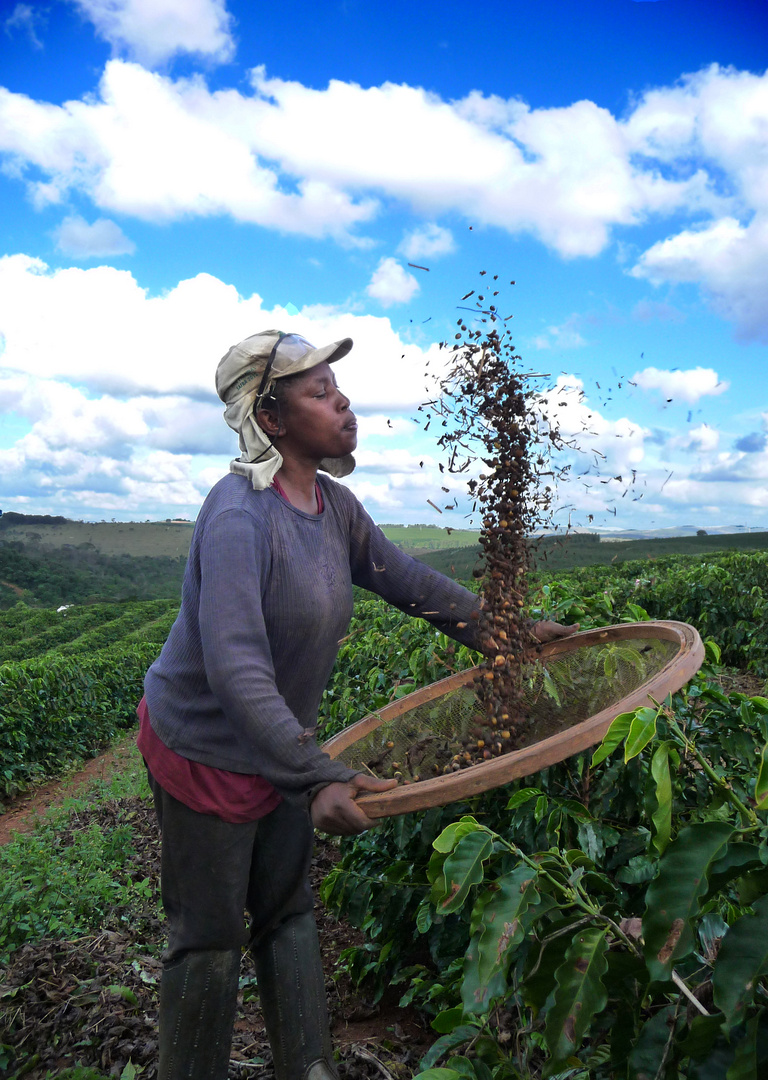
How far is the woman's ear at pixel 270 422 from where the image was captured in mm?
2250

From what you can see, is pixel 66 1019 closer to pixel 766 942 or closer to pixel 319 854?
pixel 319 854

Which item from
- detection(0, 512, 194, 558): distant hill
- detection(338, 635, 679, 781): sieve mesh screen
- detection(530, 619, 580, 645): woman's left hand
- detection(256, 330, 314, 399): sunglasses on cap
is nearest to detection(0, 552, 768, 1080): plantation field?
detection(338, 635, 679, 781): sieve mesh screen

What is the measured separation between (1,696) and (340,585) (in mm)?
8683

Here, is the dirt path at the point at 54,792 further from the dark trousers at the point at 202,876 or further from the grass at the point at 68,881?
the dark trousers at the point at 202,876

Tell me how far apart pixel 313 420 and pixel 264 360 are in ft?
0.76

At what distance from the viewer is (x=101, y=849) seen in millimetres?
4848

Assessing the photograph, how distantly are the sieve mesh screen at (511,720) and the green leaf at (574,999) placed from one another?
1.07m

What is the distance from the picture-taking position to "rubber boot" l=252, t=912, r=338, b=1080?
7.09 ft

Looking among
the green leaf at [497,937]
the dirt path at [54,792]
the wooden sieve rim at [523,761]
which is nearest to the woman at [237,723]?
the wooden sieve rim at [523,761]

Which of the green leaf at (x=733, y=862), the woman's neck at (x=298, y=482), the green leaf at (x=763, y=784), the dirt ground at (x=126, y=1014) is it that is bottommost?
the dirt ground at (x=126, y=1014)

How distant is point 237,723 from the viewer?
6.09ft

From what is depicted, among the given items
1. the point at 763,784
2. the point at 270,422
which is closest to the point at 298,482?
the point at 270,422

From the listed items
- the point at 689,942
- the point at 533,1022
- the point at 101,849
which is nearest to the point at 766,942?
the point at 689,942

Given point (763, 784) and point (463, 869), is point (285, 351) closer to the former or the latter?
point (463, 869)
